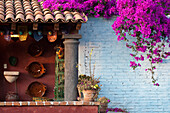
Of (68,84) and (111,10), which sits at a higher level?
(111,10)

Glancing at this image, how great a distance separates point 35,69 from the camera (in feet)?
35.5

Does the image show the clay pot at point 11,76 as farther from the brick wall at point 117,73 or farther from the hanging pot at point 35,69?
the brick wall at point 117,73

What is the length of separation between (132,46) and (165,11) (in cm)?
137

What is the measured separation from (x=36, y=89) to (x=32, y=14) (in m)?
2.91

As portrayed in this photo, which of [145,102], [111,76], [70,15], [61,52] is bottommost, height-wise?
[145,102]

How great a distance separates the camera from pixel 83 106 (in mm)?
7715

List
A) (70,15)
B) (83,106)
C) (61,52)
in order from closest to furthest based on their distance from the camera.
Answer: (83,106), (70,15), (61,52)

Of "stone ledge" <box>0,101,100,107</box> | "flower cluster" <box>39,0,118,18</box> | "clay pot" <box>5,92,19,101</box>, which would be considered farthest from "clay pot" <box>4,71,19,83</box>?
"stone ledge" <box>0,101,100,107</box>

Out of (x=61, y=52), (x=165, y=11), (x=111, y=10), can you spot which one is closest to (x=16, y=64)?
(x=61, y=52)

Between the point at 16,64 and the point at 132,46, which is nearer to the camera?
the point at 132,46

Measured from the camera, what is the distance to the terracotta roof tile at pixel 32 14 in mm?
8475

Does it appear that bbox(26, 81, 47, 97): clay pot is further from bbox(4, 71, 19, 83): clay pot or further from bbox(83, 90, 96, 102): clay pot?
bbox(83, 90, 96, 102): clay pot

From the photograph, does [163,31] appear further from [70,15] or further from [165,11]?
[70,15]

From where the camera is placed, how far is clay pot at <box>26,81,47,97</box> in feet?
35.6
